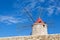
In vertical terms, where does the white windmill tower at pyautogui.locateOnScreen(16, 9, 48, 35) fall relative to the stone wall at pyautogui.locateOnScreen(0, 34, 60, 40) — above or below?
above

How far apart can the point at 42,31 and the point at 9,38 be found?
387 cm

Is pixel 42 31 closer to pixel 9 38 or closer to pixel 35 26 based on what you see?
pixel 35 26

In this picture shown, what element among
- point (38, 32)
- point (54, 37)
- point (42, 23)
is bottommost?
point (54, 37)

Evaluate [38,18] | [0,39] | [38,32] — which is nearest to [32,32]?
[38,32]

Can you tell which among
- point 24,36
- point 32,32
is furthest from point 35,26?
point 24,36

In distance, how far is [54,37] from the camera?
11414 millimetres

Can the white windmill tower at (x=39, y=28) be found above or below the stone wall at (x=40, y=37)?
above

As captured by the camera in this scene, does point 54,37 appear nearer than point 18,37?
Yes

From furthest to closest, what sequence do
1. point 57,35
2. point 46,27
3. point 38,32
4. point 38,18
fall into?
1. point 38,18
2. point 46,27
3. point 38,32
4. point 57,35

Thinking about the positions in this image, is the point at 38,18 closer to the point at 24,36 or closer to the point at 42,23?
the point at 42,23

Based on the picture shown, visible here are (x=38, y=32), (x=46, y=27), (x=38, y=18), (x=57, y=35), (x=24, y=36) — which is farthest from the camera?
(x=38, y=18)

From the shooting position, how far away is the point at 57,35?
1138cm

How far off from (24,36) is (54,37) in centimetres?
204

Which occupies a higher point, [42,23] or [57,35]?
[42,23]
